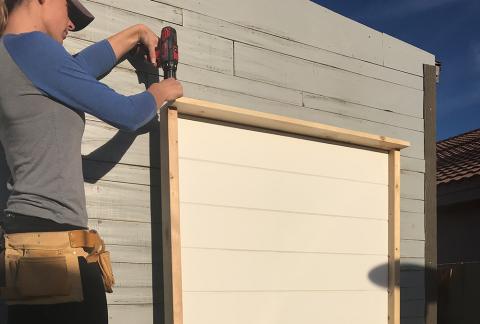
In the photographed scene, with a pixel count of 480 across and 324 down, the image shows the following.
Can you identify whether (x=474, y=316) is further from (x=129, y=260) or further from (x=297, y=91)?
(x=129, y=260)

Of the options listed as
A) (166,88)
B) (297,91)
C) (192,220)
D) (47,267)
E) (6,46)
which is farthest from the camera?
(297,91)

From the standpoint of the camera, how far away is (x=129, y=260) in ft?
9.21

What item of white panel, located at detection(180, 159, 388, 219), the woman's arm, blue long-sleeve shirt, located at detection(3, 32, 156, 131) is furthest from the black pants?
white panel, located at detection(180, 159, 388, 219)

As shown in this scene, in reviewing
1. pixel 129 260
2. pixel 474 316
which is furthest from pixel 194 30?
pixel 474 316

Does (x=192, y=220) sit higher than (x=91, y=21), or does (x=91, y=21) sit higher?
(x=91, y=21)

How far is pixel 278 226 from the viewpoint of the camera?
10.8ft

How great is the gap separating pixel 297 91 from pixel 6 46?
199cm

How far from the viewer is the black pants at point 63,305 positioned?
1.89 meters

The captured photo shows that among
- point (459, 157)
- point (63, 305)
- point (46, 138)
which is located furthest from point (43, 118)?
point (459, 157)

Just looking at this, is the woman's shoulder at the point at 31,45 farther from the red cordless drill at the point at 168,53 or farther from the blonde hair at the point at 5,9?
the red cordless drill at the point at 168,53

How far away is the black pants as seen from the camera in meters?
1.89

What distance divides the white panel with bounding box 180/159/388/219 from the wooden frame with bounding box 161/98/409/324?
0.39 feet

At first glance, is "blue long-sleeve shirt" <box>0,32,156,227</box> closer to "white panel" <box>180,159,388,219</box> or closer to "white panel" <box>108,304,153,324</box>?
"white panel" <box>108,304,153,324</box>

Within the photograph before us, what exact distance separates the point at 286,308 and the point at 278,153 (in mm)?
884
